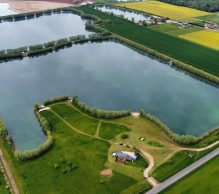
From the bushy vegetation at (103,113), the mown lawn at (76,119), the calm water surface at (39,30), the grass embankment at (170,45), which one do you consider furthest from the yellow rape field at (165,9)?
the mown lawn at (76,119)

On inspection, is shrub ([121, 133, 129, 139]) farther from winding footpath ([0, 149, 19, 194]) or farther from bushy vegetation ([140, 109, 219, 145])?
winding footpath ([0, 149, 19, 194])

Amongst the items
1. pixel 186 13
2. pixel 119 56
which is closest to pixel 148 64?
pixel 119 56

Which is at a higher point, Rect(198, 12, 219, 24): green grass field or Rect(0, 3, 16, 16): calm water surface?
Rect(198, 12, 219, 24): green grass field

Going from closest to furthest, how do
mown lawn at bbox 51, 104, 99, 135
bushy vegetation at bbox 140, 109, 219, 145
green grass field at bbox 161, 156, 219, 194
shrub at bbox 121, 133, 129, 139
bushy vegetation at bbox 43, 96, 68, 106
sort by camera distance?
green grass field at bbox 161, 156, 219, 194 < bushy vegetation at bbox 140, 109, 219, 145 < shrub at bbox 121, 133, 129, 139 < mown lawn at bbox 51, 104, 99, 135 < bushy vegetation at bbox 43, 96, 68, 106

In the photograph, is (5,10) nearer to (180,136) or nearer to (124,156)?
(124,156)

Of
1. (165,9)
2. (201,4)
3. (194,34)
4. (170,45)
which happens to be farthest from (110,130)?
(201,4)

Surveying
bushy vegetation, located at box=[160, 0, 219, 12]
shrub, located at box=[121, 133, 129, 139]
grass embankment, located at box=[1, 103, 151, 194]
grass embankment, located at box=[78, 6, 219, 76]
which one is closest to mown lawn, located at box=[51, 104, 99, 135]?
grass embankment, located at box=[1, 103, 151, 194]

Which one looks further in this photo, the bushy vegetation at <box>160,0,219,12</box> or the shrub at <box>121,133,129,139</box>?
the bushy vegetation at <box>160,0,219,12</box>
